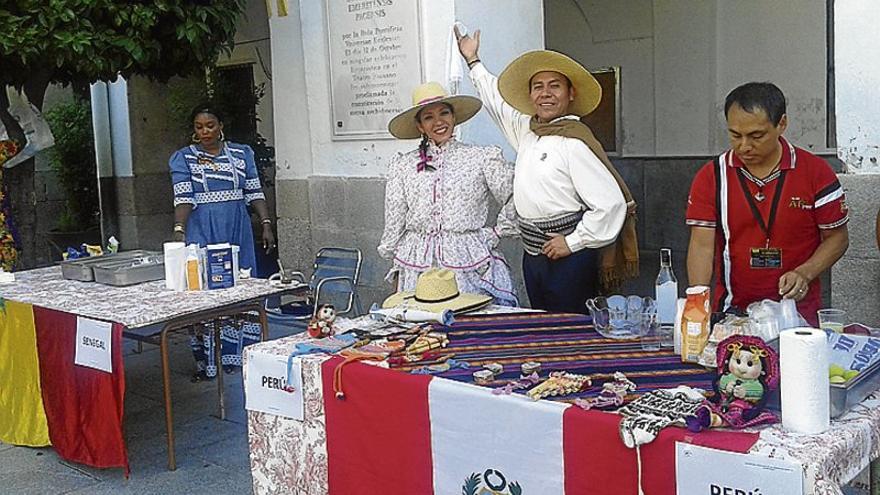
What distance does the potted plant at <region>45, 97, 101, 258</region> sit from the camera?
1030 cm

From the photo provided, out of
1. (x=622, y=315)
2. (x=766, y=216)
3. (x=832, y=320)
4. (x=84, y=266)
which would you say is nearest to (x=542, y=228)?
(x=622, y=315)

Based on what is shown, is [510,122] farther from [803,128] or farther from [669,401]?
[803,128]

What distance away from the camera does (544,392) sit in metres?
2.65

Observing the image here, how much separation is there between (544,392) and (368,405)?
646mm

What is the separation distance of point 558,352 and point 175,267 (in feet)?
7.57

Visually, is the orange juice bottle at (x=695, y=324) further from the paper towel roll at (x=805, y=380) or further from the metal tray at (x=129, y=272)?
the metal tray at (x=129, y=272)

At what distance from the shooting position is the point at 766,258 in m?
3.31

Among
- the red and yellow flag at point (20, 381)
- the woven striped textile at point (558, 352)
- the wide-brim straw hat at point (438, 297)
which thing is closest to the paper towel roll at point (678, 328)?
the woven striped textile at point (558, 352)

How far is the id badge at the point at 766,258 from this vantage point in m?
3.29

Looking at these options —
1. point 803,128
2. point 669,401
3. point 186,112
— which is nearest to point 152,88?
point 186,112

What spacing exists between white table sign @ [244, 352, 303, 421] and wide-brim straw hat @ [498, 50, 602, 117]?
165 centimetres

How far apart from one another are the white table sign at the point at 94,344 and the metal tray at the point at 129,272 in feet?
2.01

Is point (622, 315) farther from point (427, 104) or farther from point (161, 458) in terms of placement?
point (161, 458)

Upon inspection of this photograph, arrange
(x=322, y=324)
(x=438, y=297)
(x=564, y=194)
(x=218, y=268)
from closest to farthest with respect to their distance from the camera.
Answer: (x=322, y=324) < (x=438, y=297) < (x=564, y=194) < (x=218, y=268)
